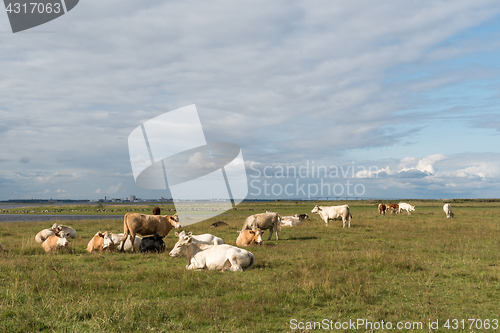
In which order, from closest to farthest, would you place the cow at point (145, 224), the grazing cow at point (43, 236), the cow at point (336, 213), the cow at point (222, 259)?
the cow at point (222, 259), the cow at point (145, 224), the grazing cow at point (43, 236), the cow at point (336, 213)

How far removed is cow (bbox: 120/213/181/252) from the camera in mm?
14281

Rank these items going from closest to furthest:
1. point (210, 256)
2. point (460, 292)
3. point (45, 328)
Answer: point (45, 328)
point (460, 292)
point (210, 256)

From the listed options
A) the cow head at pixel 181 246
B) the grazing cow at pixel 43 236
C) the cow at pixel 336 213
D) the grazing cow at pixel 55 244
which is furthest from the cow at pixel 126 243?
the cow at pixel 336 213

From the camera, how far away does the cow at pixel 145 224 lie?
14281 mm

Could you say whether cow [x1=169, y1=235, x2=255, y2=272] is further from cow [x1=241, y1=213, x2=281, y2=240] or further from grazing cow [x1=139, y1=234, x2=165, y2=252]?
cow [x1=241, y1=213, x2=281, y2=240]

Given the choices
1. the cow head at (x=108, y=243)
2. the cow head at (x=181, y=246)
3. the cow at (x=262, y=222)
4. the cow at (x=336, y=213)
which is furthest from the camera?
the cow at (x=336, y=213)

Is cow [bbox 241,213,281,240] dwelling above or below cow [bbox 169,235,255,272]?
above

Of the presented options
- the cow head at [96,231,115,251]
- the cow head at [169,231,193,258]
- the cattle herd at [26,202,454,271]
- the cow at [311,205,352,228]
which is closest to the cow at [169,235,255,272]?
the cattle herd at [26,202,454,271]

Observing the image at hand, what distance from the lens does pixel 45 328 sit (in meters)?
5.86

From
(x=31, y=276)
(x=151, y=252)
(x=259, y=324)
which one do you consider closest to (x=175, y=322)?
(x=259, y=324)

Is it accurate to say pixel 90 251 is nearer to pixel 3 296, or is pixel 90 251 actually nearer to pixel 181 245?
pixel 181 245

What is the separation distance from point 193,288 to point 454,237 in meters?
16.1

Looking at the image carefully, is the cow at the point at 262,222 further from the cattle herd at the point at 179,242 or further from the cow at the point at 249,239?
the cow at the point at 249,239

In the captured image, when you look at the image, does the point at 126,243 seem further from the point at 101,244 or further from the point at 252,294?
the point at 252,294
